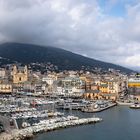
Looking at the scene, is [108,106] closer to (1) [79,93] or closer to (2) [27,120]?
(1) [79,93]

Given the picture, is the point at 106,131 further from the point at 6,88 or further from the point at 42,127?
the point at 6,88

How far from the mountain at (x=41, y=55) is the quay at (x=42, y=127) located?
70.4 meters

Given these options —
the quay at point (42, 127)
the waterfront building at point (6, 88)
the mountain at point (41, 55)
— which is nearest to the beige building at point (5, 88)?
the waterfront building at point (6, 88)

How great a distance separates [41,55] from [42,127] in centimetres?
9068

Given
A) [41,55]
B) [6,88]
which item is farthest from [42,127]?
[41,55]

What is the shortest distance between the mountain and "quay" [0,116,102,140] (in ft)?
231

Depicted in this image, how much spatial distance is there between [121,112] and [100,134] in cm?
1131

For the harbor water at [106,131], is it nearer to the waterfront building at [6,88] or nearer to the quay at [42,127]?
the quay at [42,127]

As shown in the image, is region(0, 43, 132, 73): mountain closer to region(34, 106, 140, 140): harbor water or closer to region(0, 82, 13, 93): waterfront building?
region(0, 82, 13, 93): waterfront building

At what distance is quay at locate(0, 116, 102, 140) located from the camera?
812 inches

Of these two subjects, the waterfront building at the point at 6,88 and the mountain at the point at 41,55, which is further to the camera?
the mountain at the point at 41,55

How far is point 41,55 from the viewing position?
113750 mm

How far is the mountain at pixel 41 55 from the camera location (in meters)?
104

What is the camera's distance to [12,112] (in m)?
30.9
